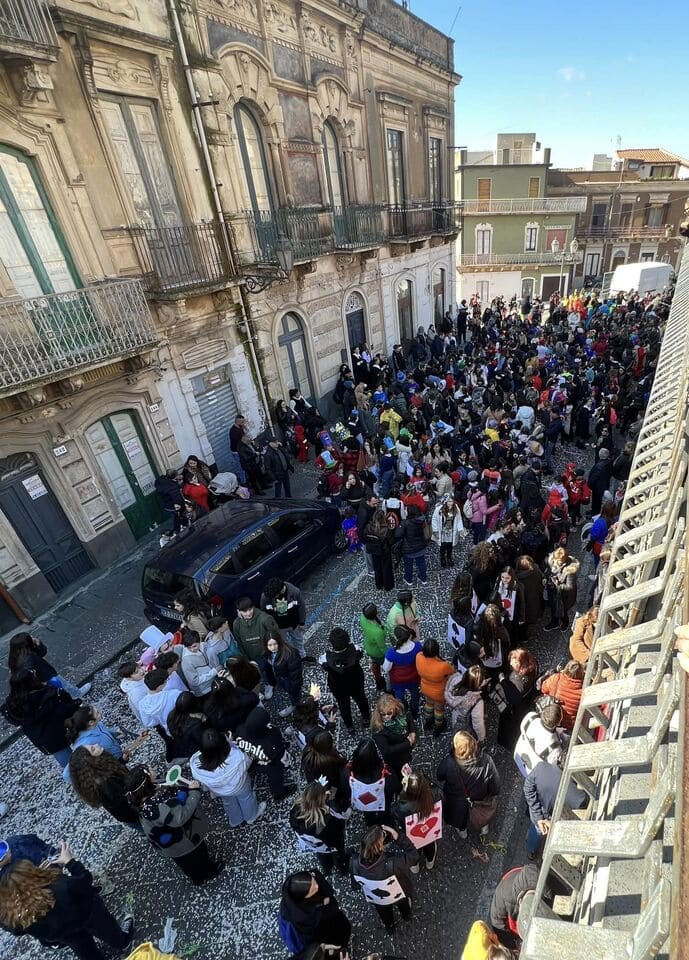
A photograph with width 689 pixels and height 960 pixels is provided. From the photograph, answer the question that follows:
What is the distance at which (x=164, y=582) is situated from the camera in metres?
6.59

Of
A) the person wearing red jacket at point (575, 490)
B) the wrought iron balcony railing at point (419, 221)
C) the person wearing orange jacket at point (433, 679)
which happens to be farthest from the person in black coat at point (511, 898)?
the wrought iron balcony railing at point (419, 221)

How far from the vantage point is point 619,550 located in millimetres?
4285

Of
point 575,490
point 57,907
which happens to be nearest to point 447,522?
point 575,490

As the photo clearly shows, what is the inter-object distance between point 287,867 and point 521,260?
131 ft

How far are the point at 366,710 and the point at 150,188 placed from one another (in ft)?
32.5

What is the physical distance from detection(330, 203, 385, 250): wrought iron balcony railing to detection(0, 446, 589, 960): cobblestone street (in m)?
12.7

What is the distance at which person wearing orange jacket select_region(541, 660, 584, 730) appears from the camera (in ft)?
13.3

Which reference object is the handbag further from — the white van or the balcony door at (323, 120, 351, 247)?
the white van

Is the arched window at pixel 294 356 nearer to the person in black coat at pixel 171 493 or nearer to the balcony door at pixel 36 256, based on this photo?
the person in black coat at pixel 171 493

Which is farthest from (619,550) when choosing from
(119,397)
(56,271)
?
(56,271)

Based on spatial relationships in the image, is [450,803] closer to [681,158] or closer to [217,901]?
[217,901]

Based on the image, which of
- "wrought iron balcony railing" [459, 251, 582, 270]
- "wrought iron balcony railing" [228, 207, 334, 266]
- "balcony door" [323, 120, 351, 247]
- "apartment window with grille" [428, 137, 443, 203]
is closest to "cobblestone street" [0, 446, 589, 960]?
"wrought iron balcony railing" [228, 207, 334, 266]

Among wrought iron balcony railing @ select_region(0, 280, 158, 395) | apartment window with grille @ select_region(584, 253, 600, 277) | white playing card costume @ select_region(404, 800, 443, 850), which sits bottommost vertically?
apartment window with grille @ select_region(584, 253, 600, 277)

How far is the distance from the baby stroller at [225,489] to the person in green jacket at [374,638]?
16.1ft
